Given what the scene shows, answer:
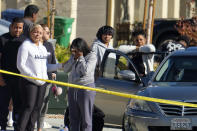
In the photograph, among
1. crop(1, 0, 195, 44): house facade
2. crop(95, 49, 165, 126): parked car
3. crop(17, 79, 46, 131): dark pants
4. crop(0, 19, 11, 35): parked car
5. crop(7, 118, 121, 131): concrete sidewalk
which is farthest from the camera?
crop(1, 0, 195, 44): house facade

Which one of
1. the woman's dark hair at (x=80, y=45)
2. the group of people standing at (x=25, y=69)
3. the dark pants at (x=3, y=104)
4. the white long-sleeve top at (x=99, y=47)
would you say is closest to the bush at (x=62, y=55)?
the white long-sleeve top at (x=99, y=47)

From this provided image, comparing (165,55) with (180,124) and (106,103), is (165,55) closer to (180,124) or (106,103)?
(106,103)

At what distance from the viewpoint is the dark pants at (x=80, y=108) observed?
31.3ft

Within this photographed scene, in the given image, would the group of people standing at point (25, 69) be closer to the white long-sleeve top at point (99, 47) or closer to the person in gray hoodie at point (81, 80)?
the person in gray hoodie at point (81, 80)

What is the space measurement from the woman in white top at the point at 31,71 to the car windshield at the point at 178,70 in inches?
63.7

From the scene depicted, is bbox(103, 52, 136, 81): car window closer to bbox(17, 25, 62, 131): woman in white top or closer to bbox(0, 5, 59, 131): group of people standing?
bbox(0, 5, 59, 131): group of people standing

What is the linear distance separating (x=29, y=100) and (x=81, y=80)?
739 mm

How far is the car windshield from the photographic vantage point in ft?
32.4

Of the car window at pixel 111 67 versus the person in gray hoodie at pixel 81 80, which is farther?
the car window at pixel 111 67

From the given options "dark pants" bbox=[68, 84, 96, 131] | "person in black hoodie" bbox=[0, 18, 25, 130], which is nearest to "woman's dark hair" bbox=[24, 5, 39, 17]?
"person in black hoodie" bbox=[0, 18, 25, 130]

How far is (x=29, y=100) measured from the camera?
9.52 m

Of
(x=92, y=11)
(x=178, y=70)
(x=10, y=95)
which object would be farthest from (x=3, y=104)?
(x=92, y=11)

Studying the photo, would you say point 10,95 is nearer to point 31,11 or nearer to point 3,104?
point 3,104

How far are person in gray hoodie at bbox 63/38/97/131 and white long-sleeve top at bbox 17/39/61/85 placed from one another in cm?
33
